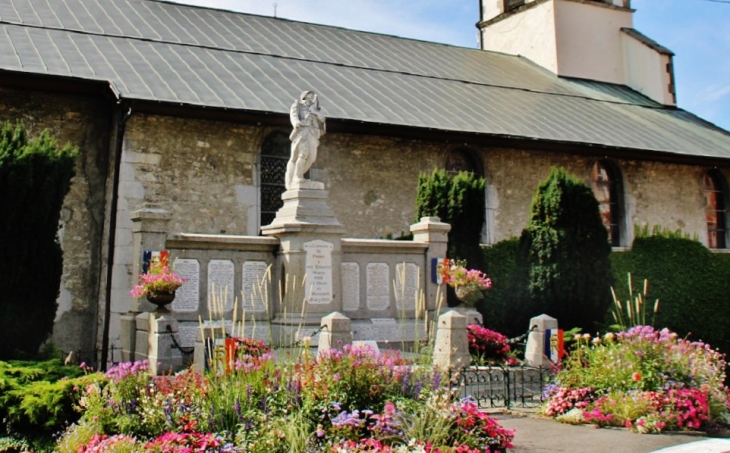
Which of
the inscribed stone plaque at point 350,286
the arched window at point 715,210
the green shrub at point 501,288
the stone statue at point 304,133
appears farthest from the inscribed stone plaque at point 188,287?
the arched window at point 715,210

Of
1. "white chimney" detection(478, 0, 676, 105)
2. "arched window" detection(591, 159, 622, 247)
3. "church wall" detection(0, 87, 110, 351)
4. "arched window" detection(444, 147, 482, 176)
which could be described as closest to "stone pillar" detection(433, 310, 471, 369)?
"church wall" detection(0, 87, 110, 351)

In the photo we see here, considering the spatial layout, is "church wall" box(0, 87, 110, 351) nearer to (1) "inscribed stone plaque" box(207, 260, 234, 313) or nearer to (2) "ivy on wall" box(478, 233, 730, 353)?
(1) "inscribed stone plaque" box(207, 260, 234, 313)

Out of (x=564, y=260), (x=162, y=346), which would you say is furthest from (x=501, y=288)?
(x=162, y=346)

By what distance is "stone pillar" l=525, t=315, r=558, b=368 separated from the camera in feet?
36.1

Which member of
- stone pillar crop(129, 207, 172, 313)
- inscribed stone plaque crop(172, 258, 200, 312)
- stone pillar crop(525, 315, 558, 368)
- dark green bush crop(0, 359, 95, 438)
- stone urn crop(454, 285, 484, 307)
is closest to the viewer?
dark green bush crop(0, 359, 95, 438)

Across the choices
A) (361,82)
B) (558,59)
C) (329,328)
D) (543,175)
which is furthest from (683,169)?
(329,328)

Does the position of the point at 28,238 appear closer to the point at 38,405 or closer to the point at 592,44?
the point at 38,405

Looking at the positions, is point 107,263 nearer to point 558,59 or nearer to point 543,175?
point 543,175

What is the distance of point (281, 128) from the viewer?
14.4 metres

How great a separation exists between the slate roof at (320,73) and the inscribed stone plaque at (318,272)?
398 cm

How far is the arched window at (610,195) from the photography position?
17844 mm

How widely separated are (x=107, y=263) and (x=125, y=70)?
380 centimetres

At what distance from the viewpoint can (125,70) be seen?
45.0 ft

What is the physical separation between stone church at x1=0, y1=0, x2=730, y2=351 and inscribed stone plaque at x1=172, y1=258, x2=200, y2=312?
630 millimetres
